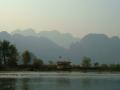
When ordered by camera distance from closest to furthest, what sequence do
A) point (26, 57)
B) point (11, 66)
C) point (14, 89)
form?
1. point (14, 89)
2. point (11, 66)
3. point (26, 57)

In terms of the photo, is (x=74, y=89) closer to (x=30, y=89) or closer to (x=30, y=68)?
(x=30, y=89)

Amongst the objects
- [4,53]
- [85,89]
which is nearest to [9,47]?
[4,53]

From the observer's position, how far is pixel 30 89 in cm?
5144

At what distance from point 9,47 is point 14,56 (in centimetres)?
491

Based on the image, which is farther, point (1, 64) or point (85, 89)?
point (1, 64)

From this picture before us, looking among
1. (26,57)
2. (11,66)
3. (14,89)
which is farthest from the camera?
(26,57)

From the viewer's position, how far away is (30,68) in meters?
183

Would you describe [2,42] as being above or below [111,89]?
above

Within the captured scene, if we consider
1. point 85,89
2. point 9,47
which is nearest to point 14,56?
point 9,47

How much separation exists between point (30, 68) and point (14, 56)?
974cm

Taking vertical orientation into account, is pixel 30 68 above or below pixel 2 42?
below

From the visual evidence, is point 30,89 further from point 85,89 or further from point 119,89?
point 119,89

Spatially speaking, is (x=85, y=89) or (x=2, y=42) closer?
(x=85, y=89)

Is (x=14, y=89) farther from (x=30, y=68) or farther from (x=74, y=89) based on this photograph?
(x=30, y=68)
